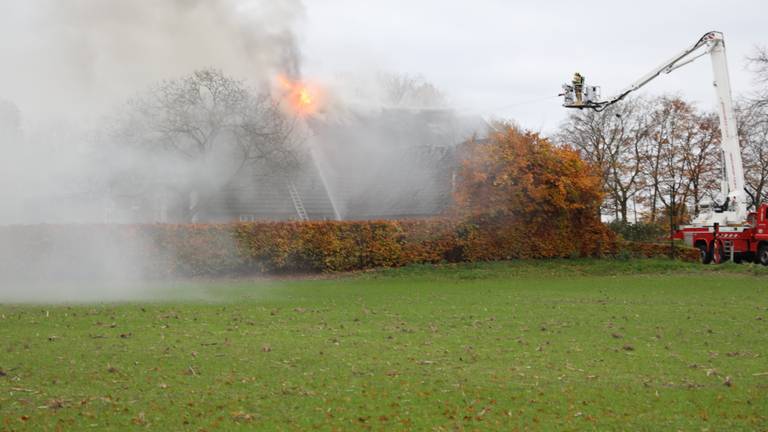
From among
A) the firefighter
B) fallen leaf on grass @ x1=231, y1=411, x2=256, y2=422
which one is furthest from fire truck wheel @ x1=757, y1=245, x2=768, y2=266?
fallen leaf on grass @ x1=231, y1=411, x2=256, y2=422

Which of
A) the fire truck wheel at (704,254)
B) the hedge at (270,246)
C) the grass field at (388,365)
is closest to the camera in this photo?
the grass field at (388,365)

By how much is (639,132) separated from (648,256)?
26601 millimetres

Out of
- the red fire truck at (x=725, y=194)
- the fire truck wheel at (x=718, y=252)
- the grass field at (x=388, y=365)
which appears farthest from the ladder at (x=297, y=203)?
the fire truck wheel at (x=718, y=252)

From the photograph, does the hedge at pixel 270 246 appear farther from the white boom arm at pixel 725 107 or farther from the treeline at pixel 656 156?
the treeline at pixel 656 156

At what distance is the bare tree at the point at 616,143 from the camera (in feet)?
192

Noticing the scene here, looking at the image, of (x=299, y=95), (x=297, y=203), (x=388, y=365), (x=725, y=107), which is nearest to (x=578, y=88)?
(x=725, y=107)

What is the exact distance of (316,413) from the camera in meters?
7.79

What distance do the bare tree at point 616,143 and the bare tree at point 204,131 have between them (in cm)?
3240

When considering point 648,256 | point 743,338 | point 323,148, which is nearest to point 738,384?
point 743,338

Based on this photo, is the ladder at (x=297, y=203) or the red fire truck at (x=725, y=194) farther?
the ladder at (x=297, y=203)

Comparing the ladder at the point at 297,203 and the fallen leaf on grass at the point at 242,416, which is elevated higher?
the ladder at the point at 297,203

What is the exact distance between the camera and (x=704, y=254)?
115 feet

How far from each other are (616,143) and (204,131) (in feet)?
129

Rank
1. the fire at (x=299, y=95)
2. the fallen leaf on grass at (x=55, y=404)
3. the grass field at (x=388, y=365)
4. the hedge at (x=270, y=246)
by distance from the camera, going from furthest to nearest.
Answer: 1. the fire at (x=299, y=95)
2. the hedge at (x=270, y=246)
3. the fallen leaf on grass at (x=55, y=404)
4. the grass field at (x=388, y=365)
